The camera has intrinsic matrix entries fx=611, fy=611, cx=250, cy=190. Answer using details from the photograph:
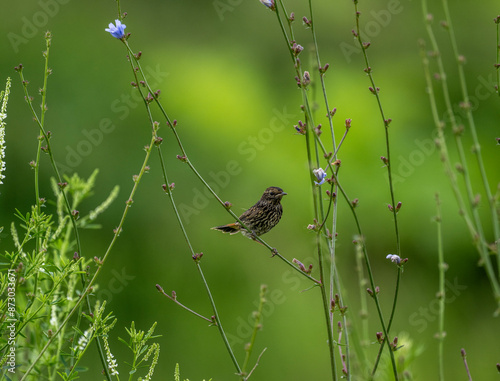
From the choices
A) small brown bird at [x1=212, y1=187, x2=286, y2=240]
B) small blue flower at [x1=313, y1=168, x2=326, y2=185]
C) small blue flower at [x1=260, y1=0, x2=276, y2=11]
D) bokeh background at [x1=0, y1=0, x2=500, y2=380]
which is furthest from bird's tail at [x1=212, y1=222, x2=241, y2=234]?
bokeh background at [x1=0, y1=0, x2=500, y2=380]

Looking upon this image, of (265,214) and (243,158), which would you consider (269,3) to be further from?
(243,158)

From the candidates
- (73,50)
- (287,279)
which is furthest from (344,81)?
(73,50)

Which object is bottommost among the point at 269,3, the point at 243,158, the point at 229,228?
the point at 229,228

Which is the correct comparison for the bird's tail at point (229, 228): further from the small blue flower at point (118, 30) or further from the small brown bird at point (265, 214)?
the small blue flower at point (118, 30)

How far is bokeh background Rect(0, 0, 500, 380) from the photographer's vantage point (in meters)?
7.19

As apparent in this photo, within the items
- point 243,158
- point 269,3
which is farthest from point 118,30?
point 243,158

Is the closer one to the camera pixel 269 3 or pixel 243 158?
pixel 269 3

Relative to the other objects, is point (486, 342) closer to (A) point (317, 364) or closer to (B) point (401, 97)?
(A) point (317, 364)

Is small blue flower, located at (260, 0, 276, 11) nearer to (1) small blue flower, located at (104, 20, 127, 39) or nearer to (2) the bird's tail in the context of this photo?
(1) small blue flower, located at (104, 20, 127, 39)

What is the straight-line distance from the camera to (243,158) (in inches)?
308

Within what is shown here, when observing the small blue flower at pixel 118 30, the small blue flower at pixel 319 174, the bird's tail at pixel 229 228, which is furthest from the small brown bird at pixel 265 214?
the small blue flower at pixel 118 30

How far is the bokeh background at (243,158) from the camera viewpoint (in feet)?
23.6

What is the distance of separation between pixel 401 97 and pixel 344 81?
2.80 feet

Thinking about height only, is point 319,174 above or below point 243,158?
below
